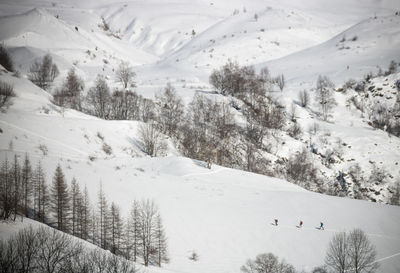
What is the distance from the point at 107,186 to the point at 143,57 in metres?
99.1

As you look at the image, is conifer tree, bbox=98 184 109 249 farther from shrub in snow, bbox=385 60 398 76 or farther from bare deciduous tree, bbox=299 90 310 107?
shrub in snow, bbox=385 60 398 76

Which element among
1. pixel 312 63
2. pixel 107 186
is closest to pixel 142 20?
pixel 312 63

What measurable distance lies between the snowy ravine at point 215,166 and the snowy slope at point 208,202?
13 cm

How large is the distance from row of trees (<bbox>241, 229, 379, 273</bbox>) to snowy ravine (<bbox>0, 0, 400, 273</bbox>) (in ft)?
2.98

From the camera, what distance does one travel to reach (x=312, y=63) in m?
88.2

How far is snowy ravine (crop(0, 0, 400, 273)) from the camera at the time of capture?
27906 mm

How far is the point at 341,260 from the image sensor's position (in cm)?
2486

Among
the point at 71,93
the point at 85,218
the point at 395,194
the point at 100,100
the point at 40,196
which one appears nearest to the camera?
the point at 85,218

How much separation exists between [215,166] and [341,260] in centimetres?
2371

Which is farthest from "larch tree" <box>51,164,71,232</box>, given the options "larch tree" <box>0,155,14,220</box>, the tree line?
the tree line

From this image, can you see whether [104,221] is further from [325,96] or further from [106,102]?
[325,96]

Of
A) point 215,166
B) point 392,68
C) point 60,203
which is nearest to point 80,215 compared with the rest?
point 60,203

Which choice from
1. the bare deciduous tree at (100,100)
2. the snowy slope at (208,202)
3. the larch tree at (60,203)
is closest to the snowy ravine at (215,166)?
the snowy slope at (208,202)

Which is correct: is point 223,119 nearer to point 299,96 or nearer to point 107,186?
point 299,96
